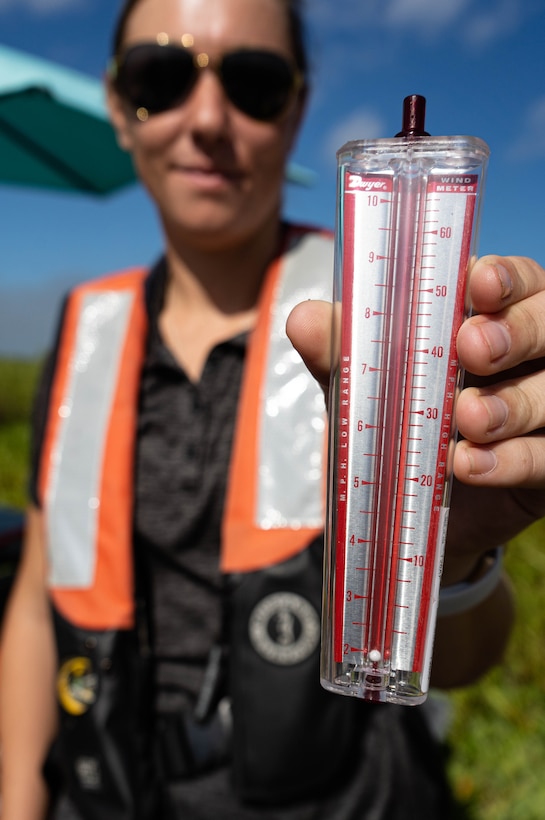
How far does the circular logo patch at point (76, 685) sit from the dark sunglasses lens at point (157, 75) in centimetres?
139

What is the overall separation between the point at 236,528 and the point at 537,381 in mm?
1052

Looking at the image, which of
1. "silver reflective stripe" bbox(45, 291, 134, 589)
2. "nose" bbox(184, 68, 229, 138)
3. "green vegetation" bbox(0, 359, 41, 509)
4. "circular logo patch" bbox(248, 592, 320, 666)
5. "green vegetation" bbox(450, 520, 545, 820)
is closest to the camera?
"circular logo patch" bbox(248, 592, 320, 666)

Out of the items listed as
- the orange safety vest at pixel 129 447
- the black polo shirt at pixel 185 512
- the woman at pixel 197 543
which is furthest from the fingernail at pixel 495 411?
the black polo shirt at pixel 185 512

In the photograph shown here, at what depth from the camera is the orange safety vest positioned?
180cm

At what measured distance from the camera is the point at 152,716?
6.41 ft

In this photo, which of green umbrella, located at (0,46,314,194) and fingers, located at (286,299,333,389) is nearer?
fingers, located at (286,299,333,389)

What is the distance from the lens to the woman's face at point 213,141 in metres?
1.82

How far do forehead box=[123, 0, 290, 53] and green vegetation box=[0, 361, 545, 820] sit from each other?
2.04 meters

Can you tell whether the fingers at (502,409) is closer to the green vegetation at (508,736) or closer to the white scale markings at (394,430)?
the white scale markings at (394,430)

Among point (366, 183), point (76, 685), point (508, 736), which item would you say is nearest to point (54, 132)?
point (76, 685)

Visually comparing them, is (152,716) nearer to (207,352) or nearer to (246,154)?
(207,352)

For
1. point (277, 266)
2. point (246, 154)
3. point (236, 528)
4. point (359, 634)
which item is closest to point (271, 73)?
point (246, 154)

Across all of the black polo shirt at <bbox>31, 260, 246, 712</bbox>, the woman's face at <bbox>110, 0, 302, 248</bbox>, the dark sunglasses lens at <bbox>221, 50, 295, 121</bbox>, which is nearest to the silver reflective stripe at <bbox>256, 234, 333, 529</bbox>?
the black polo shirt at <bbox>31, 260, 246, 712</bbox>

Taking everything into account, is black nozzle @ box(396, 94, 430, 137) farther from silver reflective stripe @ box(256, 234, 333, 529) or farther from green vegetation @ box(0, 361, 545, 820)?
green vegetation @ box(0, 361, 545, 820)
